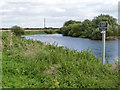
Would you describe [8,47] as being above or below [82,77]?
above

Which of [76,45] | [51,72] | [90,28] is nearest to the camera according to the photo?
[51,72]

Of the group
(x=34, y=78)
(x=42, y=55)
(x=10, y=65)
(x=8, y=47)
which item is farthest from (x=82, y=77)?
(x=8, y=47)

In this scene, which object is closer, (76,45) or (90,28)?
(76,45)

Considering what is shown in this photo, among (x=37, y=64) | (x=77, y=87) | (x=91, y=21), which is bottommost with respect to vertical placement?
(x=77, y=87)

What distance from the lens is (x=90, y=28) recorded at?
2898cm

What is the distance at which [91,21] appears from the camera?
29.2 m

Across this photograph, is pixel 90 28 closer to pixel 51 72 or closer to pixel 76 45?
pixel 76 45

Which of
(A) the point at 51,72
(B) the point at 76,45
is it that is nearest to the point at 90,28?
(B) the point at 76,45

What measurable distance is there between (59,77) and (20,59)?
2317 millimetres

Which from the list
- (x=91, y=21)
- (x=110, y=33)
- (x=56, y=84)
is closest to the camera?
(x=56, y=84)

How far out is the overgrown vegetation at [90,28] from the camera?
Result: 1065 inches

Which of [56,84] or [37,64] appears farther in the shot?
[37,64]

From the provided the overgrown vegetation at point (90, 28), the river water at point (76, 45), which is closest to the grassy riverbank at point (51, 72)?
the river water at point (76, 45)

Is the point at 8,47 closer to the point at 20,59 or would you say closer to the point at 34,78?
the point at 20,59
